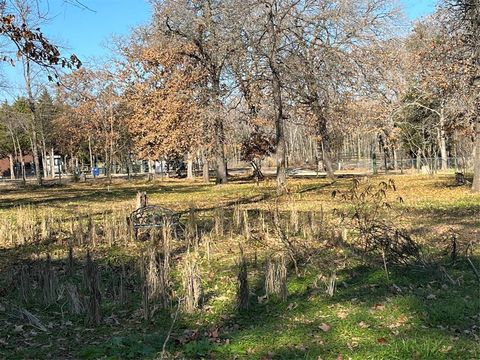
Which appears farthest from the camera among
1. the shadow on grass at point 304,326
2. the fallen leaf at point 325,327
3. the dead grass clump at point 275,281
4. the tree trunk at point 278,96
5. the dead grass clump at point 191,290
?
the tree trunk at point 278,96

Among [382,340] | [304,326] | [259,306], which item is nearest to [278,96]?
[259,306]

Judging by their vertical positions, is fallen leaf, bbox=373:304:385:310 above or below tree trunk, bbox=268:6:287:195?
below

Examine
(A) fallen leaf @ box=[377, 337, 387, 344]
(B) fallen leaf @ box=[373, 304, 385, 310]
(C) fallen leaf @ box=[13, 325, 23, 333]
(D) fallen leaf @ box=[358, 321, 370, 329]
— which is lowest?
(D) fallen leaf @ box=[358, 321, 370, 329]

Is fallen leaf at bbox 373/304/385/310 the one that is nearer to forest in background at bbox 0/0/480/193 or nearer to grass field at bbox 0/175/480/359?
grass field at bbox 0/175/480/359

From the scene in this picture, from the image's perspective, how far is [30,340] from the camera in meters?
4.93

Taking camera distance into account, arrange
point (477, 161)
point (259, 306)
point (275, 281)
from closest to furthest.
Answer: point (259, 306)
point (275, 281)
point (477, 161)

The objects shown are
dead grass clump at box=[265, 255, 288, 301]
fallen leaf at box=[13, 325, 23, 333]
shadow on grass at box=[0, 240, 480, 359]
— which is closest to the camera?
shadow on grass at box=[0, 240, 480, 359]

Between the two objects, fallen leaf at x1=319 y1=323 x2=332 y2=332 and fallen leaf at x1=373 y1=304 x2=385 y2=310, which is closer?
fallen leaf at x1=319 y1=323 x2=332 y2=332

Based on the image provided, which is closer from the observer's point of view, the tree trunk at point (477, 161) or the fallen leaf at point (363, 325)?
the fallen leaf at point (363, 325)

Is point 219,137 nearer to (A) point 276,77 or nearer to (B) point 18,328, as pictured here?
(A) point 276,77

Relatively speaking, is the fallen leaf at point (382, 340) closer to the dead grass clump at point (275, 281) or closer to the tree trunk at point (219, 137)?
the dead grass clump at point (275, 281)

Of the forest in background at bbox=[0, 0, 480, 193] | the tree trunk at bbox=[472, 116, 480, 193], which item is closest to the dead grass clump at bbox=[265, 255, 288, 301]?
the forest in background at bbox=[0, 0, 480, 193]

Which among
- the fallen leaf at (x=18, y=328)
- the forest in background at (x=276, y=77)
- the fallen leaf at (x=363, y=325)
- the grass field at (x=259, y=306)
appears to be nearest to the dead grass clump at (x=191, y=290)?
the grass field at (x=259, y=306)

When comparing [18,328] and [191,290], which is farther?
[191,290]
